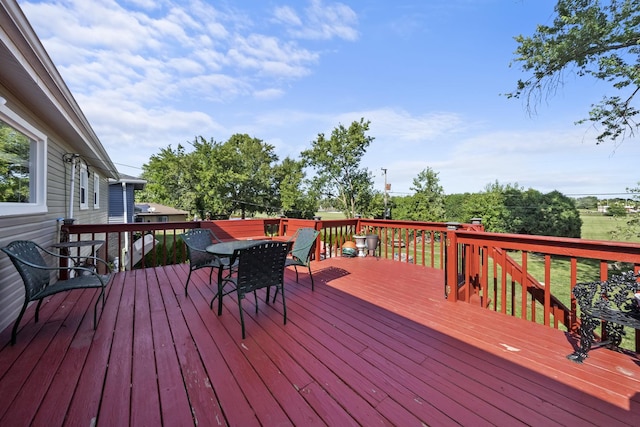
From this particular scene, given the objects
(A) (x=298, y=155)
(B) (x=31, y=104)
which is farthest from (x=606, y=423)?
(A) (x=298, y=155)

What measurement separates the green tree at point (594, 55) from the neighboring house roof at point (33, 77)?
30.4ft

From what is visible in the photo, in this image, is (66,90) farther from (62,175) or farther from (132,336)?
(132,336)

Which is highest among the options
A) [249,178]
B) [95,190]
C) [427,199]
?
[249,178]

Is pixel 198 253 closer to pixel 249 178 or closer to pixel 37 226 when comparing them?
pixel 37 226

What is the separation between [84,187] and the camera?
22.3ft

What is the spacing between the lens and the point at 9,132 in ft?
9.95

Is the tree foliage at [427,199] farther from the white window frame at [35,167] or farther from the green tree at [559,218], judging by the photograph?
the white window frame at [35,167]

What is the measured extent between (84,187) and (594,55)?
44.7 feet

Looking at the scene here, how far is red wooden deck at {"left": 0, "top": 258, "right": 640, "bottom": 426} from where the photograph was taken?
1431mm

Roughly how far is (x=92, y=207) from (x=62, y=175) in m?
3.54

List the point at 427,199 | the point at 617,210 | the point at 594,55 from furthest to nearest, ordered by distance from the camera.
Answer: the point at 427,199
the point at 617,210
the point at 594,55

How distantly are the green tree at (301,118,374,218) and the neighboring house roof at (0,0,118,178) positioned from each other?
20100 millimetres

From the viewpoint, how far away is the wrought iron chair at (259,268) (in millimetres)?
2375

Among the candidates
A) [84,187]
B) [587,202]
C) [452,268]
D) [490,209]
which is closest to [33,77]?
[452,268]
